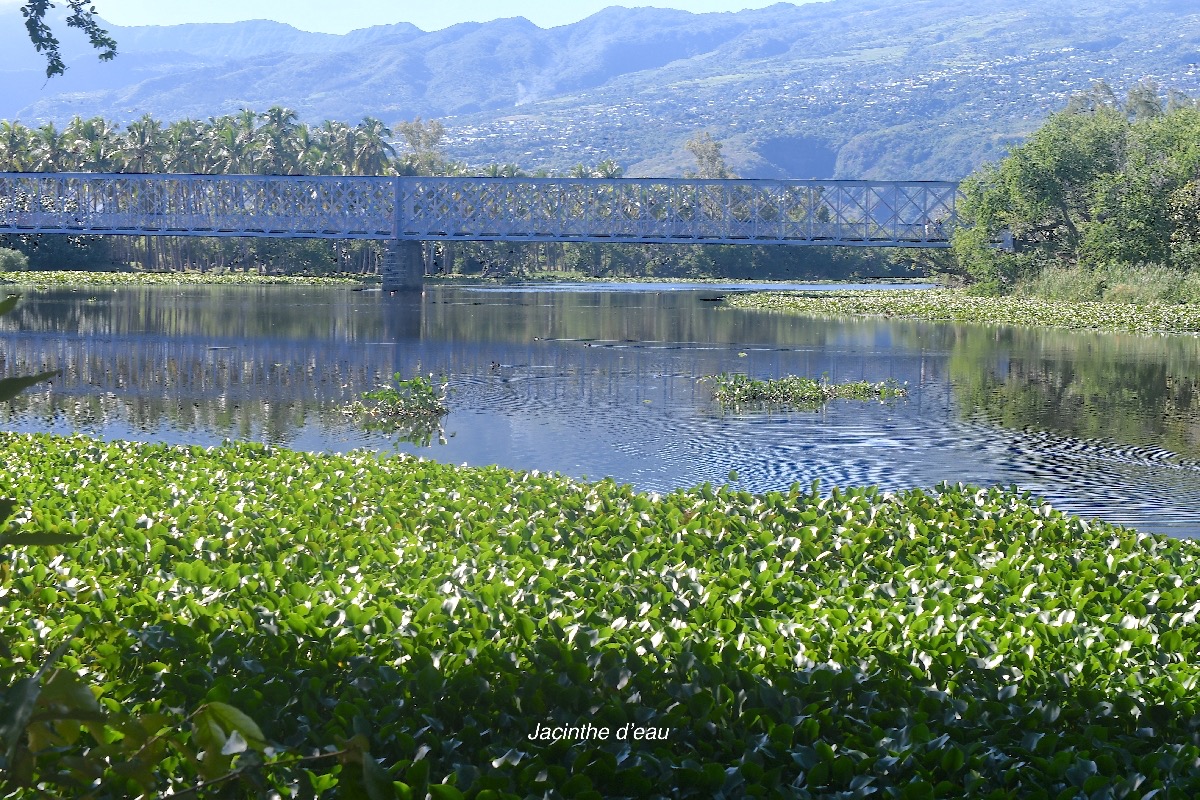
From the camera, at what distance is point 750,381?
28.1 meters

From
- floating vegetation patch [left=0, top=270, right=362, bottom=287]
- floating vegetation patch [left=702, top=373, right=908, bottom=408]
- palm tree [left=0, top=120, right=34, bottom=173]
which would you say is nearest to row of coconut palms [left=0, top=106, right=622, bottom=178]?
palm tree [left=0, top=120, right=34, bottom=173]

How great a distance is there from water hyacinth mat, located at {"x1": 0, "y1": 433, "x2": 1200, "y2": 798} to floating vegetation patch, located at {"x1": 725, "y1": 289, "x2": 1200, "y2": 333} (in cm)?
3901

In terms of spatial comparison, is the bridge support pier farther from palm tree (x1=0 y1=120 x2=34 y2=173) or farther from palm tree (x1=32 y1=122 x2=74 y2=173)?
palm tree (x1=0 y1=120 x2=34 y2=173)

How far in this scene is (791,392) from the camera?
1091 inches

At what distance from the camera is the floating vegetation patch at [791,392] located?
27.3 m

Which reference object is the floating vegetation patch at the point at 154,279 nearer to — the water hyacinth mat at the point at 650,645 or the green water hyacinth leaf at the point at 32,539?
the water hyacinth mat at the point at 650,645

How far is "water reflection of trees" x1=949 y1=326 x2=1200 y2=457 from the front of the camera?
2362 centimetres

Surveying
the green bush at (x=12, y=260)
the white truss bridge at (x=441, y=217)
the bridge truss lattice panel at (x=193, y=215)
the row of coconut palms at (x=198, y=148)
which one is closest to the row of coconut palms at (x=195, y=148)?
the row of coconut palms at (x=198, y=148)

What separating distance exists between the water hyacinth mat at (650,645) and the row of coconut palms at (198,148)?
10647cm

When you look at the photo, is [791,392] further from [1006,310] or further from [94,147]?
[94,147]

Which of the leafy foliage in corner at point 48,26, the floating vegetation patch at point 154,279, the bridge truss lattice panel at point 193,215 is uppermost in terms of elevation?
the leafy foliage in corner at point 48,26

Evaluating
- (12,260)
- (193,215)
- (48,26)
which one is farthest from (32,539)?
(193,215)

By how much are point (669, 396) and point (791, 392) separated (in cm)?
240

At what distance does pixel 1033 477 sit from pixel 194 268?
351 feet
